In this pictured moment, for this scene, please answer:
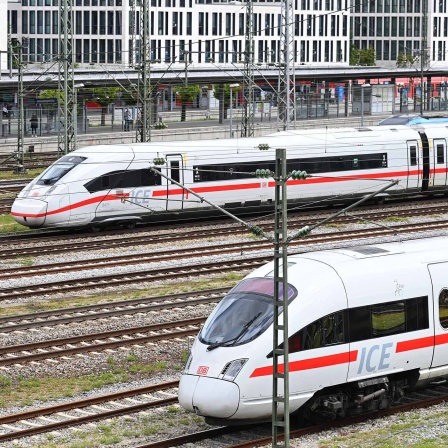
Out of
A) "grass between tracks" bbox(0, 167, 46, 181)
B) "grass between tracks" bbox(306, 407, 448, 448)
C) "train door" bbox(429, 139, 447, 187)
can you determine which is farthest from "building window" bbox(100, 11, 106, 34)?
"grass between tracks" bbox(306, 407, 448, 448)

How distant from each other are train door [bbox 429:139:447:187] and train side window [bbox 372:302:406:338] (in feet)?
93.3

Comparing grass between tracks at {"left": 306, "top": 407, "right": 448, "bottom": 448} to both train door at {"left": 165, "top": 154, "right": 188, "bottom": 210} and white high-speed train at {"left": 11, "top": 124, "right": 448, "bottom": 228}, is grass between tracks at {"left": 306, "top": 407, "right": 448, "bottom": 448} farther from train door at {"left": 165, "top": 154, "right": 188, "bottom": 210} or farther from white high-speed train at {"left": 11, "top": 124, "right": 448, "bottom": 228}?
train door at {"left": 165, "top": 154, "right": 188, "bottom": 210}

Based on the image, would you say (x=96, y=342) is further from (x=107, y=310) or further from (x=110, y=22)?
(x=110, y=22)

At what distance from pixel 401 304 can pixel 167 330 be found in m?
7.68

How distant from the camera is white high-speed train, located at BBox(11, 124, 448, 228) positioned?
39.5m

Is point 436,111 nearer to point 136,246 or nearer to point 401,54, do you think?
point 401,54

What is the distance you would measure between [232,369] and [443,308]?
4.36 meters

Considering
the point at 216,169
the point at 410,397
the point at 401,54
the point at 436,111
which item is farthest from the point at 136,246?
the point at 401,54

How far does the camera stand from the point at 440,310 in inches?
827

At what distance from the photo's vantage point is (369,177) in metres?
46.3

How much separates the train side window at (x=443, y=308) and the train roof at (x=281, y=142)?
20399 mm

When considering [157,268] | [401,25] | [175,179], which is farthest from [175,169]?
[401,25]

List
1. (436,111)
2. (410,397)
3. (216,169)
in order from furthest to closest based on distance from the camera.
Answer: (436,111) < (216,169) < (410,397)

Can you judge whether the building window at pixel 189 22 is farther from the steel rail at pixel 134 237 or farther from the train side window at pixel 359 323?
the train side window at pixel 359 323
